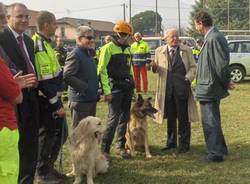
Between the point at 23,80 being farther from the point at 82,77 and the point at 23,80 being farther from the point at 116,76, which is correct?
the point at 116,76

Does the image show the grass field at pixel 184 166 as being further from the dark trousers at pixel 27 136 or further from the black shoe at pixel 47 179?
the dark trousers at pixel 27 136

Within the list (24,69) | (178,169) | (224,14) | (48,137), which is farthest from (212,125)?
(224,14)

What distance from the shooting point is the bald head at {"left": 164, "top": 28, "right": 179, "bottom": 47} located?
7.15 m

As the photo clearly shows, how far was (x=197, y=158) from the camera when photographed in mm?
6961

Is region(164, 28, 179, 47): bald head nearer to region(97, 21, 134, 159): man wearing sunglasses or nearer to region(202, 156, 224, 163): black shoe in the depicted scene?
region(97, 21, 134, 159): man wearing sunglasses

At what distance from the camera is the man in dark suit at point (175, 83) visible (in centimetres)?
721

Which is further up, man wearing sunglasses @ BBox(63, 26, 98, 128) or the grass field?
man wearing sunglasses @ BBox(63, 26, 98, 128)

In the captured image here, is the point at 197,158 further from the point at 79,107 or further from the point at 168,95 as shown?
the point at 79,107

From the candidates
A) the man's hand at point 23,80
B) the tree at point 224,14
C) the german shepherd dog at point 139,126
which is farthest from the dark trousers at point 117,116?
the tree at point 224,14

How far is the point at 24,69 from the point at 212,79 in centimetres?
296

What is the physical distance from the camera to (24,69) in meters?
4.49

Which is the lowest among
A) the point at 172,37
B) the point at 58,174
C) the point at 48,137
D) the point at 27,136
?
the point at 58,174

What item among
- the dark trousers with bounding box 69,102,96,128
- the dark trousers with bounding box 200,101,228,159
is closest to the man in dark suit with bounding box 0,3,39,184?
the dark trousers with bounding box 69,102,96,128

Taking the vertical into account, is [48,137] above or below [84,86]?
below
